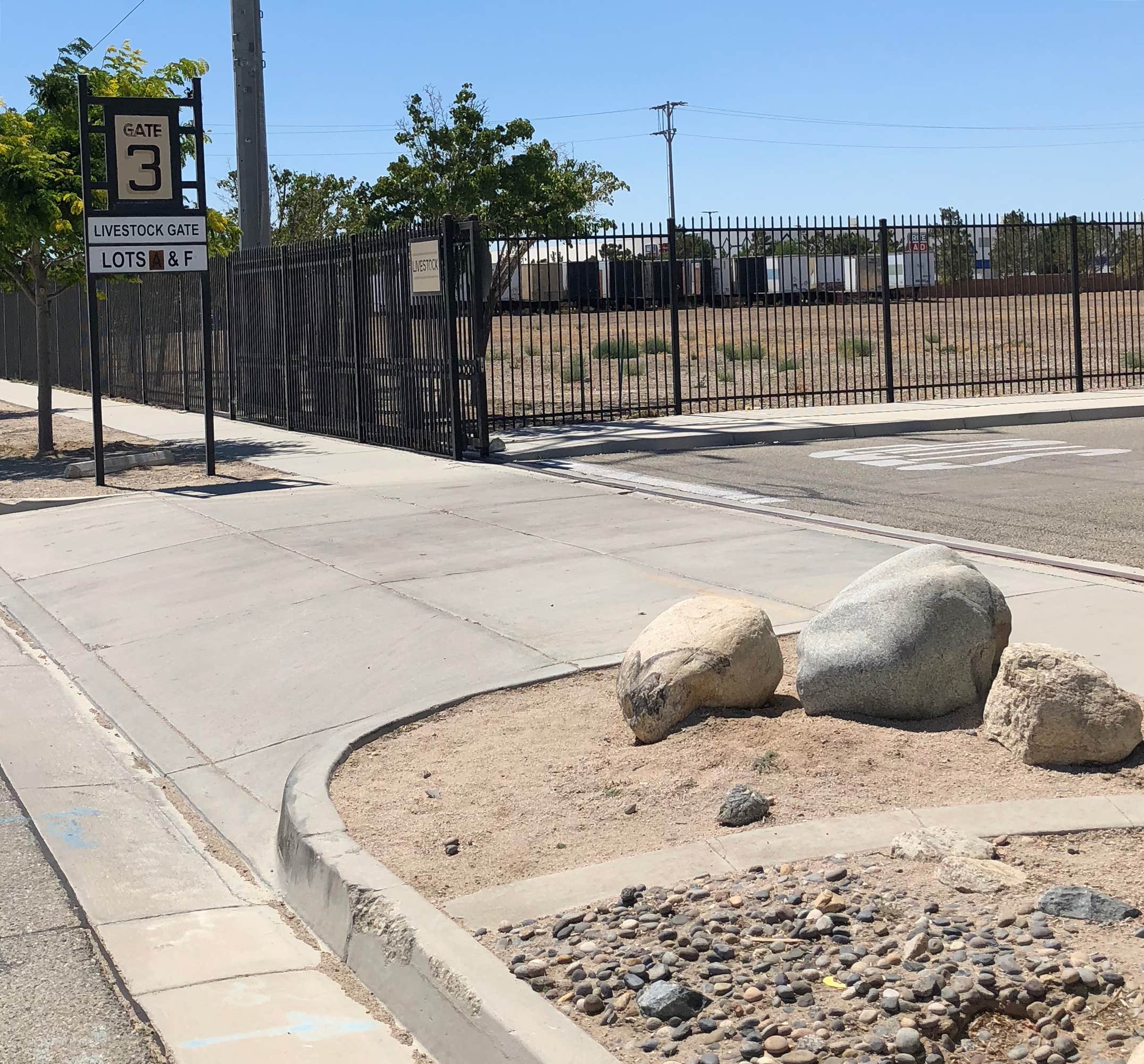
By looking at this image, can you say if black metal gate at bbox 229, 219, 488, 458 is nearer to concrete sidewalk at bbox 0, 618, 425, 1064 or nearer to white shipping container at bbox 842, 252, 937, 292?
white shipping container at bbox 842, 252, 937, 292

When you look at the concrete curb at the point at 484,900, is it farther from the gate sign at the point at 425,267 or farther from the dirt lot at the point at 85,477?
the gate sign at the point at 425,267

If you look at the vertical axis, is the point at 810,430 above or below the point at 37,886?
above

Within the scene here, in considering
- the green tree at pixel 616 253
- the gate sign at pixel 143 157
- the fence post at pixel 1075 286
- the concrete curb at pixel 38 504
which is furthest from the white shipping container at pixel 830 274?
the concrete curb at pixel 38 504

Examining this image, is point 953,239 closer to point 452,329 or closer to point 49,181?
point 452,329

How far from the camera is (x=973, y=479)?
549 inches

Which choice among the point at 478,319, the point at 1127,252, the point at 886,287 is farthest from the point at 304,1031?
the point at 1127,252

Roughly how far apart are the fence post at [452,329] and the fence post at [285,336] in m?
4.97

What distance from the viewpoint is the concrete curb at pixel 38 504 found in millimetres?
14055

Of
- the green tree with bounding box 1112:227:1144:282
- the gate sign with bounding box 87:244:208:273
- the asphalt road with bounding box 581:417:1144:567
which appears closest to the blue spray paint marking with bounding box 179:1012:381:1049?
the asphalt road with bounding box 581:417:1144:567

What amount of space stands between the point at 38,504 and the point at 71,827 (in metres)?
8.90

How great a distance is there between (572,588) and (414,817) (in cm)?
385

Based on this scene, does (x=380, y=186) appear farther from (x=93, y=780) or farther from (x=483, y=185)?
(x=93, y=780)

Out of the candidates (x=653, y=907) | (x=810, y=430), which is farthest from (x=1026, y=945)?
(x=810, y=430)

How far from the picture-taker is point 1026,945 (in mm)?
3887
